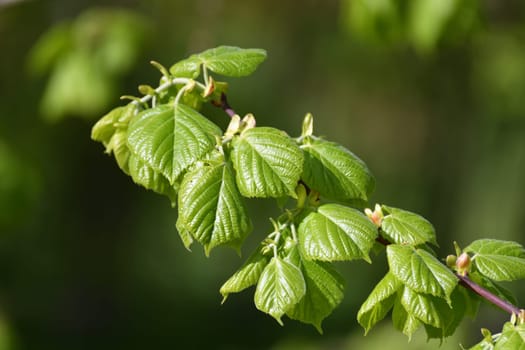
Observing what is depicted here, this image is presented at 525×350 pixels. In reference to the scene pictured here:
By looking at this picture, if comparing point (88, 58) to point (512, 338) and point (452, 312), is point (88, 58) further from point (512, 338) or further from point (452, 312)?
point (512, 338)

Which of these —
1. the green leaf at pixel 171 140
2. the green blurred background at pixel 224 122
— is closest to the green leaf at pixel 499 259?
the green leaf at pixel 171 140

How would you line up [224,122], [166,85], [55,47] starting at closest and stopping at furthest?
[166,85] → [55,47] → [224,122]

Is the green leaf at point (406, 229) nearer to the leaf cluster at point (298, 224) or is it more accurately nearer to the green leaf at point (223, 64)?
the leaf cluster at point (298, 224)

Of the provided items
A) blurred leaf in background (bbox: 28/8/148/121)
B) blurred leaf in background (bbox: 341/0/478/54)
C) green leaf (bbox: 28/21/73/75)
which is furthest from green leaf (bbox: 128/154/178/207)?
green leaf (bbox: 28/21/73/75)

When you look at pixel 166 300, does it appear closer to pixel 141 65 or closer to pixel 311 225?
pixel 141 65

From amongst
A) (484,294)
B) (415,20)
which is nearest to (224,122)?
(415,20)

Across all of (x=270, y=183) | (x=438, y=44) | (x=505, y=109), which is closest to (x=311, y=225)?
(x=270, y=183)

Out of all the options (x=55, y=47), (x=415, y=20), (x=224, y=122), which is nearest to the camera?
(x=415, y=20)
